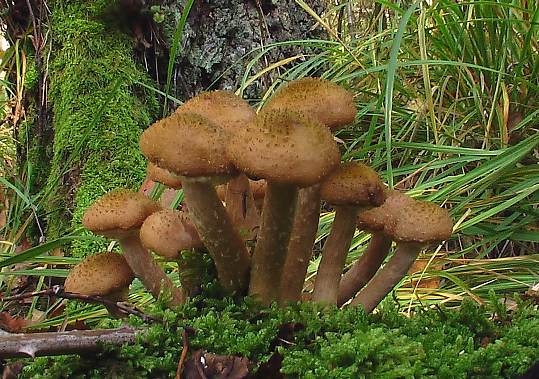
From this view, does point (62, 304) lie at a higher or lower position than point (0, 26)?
lower

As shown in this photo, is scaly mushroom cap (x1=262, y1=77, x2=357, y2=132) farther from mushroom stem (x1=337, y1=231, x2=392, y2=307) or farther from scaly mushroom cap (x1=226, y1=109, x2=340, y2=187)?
mushroom stem (x1=337, y1=231, x2=392, y2=307)

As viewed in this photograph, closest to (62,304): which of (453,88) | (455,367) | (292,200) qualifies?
(292,200)

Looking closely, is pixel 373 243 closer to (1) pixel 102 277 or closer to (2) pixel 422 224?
(2) pixel 422 224

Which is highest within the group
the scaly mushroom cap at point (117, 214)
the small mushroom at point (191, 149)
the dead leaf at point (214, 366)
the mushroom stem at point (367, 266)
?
the small mushroom at point (191, 149)

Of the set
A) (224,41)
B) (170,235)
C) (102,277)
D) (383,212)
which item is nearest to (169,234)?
(170,235)

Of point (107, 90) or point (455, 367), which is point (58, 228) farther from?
point (455, 367)

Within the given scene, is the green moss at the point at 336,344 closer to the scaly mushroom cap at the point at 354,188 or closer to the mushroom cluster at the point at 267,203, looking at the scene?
the mushroom cluster at the point at 267,203

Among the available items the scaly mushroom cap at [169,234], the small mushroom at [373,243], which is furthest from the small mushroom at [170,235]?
the small mushroom at [373,243]
